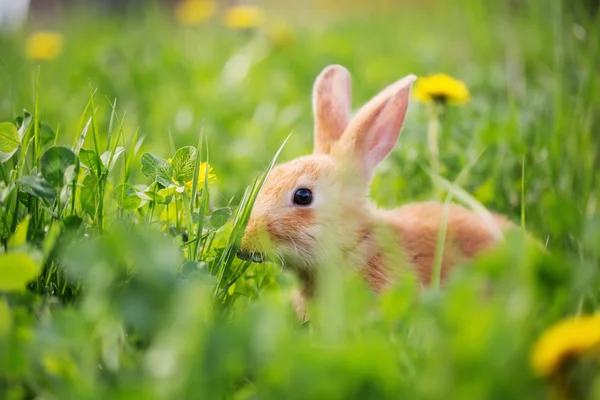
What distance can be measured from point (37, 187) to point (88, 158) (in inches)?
8.0

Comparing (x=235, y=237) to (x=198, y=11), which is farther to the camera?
(x=198, y=11)

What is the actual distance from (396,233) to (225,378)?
4.72ft

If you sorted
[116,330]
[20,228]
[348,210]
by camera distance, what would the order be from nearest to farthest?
[116,330]
[20,228]
[348,210]

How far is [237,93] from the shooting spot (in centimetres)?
455

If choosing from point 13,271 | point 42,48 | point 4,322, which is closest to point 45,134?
point 13,271

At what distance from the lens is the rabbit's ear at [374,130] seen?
2623 mm

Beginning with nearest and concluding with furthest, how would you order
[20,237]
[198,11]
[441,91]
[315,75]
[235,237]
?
[20,237]
[235,237]
[441,91]
[315,75]
[198,11]

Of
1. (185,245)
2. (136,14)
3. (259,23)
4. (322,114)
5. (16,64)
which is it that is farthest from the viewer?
(136,14)

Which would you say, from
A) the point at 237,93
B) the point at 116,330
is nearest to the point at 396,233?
the point at 116,330

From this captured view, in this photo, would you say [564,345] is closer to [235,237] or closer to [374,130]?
[235,237]

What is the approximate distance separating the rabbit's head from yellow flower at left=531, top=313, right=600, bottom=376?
106cm

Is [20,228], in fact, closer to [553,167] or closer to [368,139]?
[368,139]

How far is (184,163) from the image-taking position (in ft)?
6.52

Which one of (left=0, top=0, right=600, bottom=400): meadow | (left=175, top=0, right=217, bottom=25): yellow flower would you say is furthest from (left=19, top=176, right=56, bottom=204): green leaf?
(left=175, top=0, right=217, bottom=25): yellow flower
